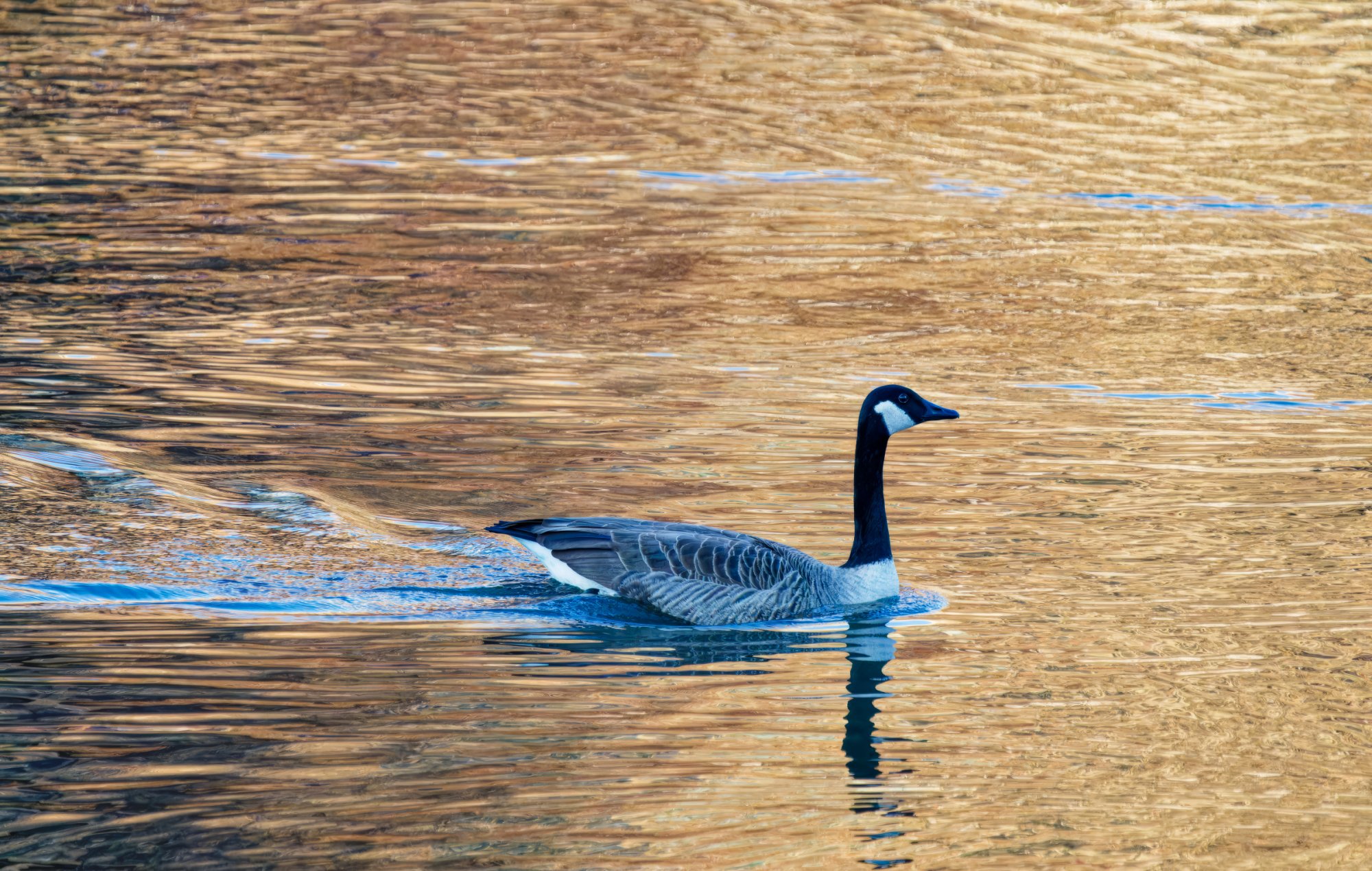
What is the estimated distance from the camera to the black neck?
35.7 ft

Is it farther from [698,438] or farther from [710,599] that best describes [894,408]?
[698,438]

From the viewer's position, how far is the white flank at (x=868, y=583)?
10750 millimetres

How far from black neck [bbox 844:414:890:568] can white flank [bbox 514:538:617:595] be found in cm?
167

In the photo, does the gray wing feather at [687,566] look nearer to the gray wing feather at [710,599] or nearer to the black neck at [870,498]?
the gray wing feather at [710,599]

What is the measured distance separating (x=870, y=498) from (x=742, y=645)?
1.44 meters

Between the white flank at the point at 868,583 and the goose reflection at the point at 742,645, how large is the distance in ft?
0.40

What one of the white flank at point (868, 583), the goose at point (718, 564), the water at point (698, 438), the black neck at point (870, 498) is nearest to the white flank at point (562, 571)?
the goose at point (718, 564)

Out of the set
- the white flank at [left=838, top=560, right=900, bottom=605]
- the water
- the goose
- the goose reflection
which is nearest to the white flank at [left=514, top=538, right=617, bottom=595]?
the goose

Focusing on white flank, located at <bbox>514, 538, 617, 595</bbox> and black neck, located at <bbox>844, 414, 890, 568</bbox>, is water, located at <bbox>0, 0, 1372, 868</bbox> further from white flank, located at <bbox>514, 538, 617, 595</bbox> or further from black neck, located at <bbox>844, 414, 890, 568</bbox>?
black neck, located at <bbox>844, 414, 890, 568</bbox>

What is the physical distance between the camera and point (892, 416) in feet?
36.7

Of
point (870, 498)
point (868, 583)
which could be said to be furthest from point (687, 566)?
point (870, 498)

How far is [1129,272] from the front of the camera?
70.0 ft

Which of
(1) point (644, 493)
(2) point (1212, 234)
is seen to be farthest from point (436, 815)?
(2) point (1212, 234)

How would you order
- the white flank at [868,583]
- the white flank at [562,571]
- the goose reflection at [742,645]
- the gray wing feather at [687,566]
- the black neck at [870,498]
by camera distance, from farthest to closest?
the white flank at [562,571] < the black neck at [870,498] < the white flank at [868,583] < the gray wing feather at [687,566] < the goose reflection at [742,645]
